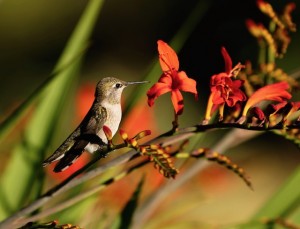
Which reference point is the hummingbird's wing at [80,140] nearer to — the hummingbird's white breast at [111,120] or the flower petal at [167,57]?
the hummingbird's white breast at [111,120]

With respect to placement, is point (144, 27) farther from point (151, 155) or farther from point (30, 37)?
point (151, 155)

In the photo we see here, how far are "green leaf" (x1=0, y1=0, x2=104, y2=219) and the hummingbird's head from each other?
1.00 feet

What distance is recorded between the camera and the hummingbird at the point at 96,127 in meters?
0.62

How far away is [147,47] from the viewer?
18.0ft

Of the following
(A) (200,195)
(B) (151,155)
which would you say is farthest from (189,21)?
(B) (151,155)

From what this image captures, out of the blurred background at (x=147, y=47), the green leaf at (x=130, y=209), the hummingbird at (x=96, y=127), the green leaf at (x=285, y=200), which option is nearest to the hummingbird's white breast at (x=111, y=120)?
the hummingbird at (x=96, y=127)

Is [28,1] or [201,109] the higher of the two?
[28,1]

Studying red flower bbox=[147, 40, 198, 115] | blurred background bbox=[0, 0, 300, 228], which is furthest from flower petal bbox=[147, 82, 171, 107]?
blurred background bbox=[0, 0, 300, 228]

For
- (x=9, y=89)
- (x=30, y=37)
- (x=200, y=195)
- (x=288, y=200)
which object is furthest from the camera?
(x=30, y=37)

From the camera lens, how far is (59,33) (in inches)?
218

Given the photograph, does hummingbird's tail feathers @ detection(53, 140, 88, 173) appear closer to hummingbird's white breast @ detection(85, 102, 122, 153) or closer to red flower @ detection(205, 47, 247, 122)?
hummingbird's white breast @ detection(85, 102, 122, 153)

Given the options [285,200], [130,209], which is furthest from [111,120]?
[285,200]

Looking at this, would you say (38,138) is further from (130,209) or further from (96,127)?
(96,127)

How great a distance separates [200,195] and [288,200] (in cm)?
19
